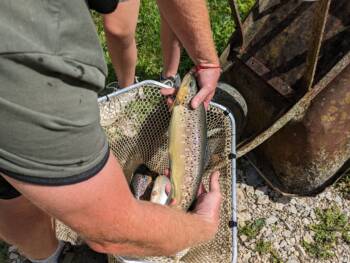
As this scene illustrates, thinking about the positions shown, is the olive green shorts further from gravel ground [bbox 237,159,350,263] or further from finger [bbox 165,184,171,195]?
gravel ground [bbox 237,159,350,263]

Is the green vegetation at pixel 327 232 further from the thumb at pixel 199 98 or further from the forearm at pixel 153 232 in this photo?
the forearm at pixel 153 232

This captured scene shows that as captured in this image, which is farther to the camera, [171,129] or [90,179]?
[171,129]

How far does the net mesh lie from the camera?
8.25 ft

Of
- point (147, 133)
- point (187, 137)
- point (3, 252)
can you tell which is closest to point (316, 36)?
point (187, 137)

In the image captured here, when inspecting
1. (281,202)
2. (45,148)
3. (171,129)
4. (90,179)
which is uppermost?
(45,148)

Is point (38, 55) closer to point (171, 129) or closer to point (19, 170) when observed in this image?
point (19, 170)

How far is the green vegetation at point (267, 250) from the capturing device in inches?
110

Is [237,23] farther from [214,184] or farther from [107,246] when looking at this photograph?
[107,246]

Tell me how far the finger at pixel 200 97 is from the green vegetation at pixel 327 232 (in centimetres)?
116

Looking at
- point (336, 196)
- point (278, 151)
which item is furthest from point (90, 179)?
point (336, 196)

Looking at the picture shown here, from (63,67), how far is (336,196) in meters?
2.48

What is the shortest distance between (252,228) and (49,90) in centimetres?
214

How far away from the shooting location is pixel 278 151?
2836 millimetres

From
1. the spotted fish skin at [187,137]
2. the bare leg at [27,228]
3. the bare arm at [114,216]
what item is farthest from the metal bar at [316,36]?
the bare leg at [27,228]
